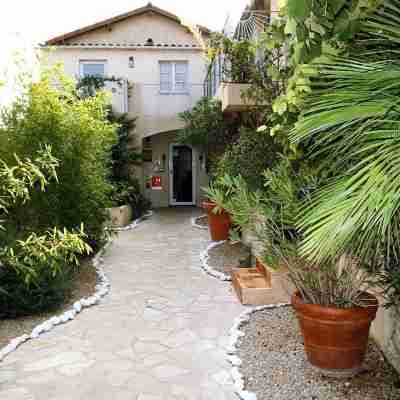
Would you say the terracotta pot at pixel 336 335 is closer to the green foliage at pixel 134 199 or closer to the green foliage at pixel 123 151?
the green foliage at pixel 134 199

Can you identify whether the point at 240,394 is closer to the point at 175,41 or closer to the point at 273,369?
the point at 273,369

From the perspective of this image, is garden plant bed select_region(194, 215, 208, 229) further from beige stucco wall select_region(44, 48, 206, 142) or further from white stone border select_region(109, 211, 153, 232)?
beige stucco wall select_region(44, 48, 206, 142)

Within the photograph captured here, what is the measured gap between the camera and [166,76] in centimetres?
1652

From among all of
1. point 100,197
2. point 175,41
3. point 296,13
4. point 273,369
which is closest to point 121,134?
Result: point 175,41

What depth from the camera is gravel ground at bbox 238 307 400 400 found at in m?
3.56

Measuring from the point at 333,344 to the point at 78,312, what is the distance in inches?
130

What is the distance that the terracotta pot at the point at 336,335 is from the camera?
3576 mm

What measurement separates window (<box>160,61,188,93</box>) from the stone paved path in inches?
400

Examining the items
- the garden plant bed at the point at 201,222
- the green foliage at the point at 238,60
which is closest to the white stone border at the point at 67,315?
the green foliage at the point at 238,60

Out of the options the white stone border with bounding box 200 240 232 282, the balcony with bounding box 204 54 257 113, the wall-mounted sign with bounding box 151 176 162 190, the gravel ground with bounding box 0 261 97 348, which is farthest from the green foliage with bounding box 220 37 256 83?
the wall-mounted sign with bounding box 151 176 162 190

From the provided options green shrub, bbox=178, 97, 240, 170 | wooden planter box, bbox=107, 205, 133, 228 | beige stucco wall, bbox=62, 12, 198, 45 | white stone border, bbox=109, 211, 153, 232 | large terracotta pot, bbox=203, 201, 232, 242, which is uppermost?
beige stucco wall, bbox=62, 12, 198, 45

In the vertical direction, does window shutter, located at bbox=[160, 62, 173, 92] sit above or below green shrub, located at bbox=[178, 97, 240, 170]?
above

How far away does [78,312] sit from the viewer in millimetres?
5727

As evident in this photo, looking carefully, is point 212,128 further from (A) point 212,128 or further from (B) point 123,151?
(B) point 123,151
